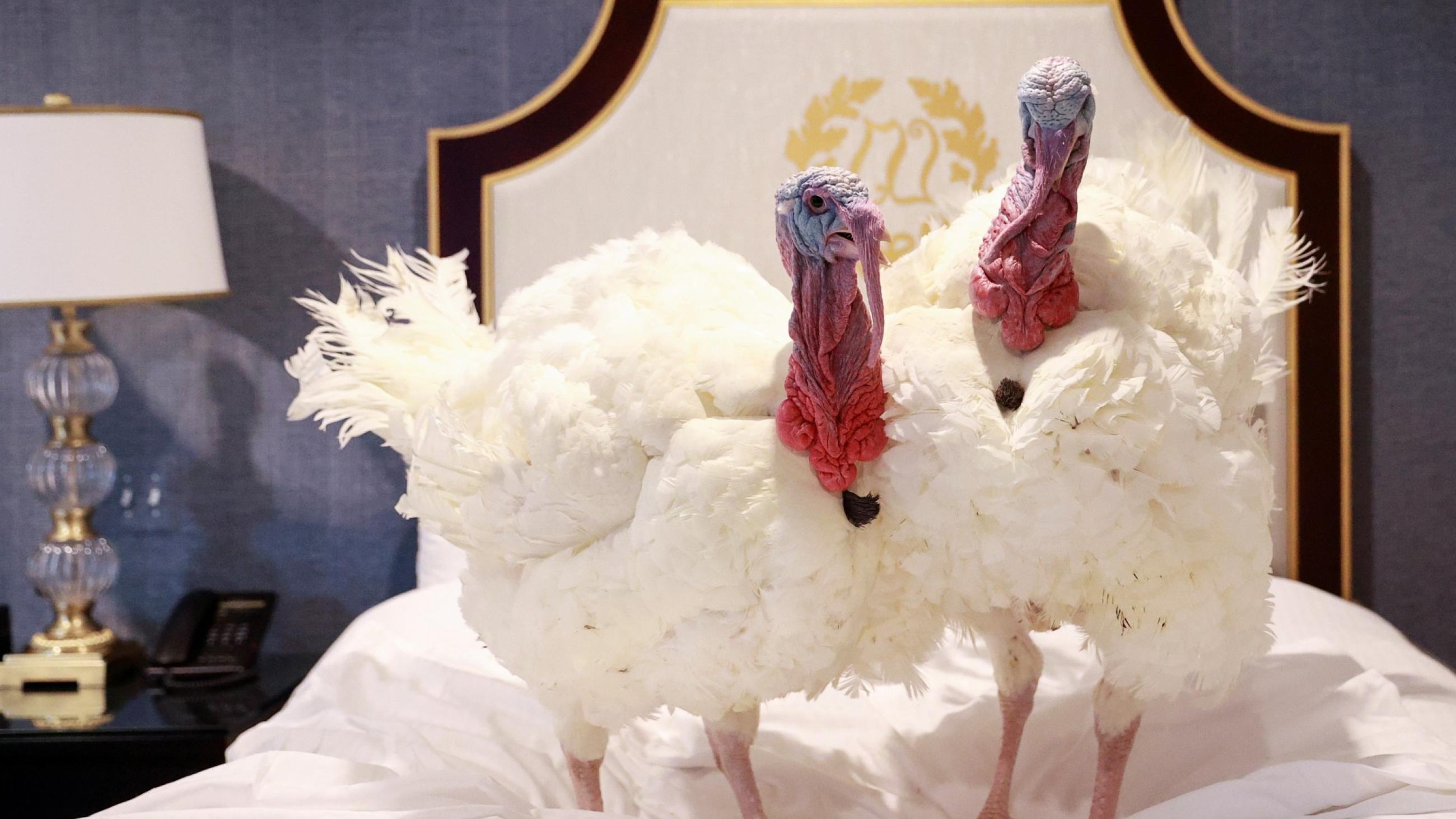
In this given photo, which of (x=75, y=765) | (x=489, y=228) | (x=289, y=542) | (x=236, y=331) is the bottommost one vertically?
(x=75, y=765)

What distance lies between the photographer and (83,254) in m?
1.92

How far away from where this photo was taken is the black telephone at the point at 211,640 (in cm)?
215

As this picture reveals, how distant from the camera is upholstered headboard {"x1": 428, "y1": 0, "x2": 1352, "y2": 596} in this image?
7.29ft

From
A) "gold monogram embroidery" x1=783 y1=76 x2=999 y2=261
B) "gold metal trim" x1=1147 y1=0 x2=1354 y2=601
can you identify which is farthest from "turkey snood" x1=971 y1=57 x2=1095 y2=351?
"gold metal trim" x1=1147 y1=0 x2=1354 y2=601

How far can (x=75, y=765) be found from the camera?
1910mm

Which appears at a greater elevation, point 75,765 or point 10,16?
point 10,16

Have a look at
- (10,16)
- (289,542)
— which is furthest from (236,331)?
(10,16)

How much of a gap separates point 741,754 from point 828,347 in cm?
49

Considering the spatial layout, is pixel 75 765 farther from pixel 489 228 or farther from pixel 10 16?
pixel 10 16

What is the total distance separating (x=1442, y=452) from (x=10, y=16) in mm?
2929

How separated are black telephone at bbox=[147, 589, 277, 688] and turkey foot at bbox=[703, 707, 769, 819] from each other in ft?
4.02

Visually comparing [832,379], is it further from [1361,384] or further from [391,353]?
[1361,384]

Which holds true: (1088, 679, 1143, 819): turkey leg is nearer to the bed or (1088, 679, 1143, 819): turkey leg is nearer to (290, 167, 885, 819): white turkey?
(290, 167, 885, 819): white turkey

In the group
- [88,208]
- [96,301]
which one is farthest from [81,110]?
[96,301]
